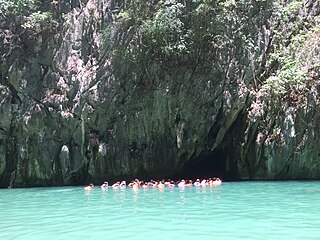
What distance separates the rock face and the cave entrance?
0.45m

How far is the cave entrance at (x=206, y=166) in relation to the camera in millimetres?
22969

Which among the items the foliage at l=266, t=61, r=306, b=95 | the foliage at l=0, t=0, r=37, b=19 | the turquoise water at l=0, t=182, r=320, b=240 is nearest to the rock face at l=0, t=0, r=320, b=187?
the foliage at l=266, t=61, r=306, b=95

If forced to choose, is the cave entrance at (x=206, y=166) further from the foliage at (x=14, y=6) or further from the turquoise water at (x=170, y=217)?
the foliage at (x=14, y=6)

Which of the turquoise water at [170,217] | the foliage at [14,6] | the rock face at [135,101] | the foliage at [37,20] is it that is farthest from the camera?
the foliage at [37,20]

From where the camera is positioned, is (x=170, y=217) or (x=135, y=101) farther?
(x=135, y=101)

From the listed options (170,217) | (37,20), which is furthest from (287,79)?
(37,20)

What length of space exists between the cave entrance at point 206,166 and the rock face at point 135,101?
0.45m

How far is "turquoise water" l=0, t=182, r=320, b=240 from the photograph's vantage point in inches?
303

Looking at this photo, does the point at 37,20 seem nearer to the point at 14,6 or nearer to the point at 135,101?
the point at 14,6

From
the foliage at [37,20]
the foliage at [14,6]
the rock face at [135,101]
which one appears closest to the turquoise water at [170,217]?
the rock face at [135,101]

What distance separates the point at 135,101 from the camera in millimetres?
21453

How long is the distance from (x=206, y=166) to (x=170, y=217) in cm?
1472

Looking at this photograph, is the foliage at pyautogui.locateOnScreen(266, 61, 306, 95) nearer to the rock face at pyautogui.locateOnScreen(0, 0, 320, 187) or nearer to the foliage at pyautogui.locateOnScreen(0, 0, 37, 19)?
the rock face at pyautogui.locateOnScreen(0, 0, 320, 187)

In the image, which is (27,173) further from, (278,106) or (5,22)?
(278,106)
